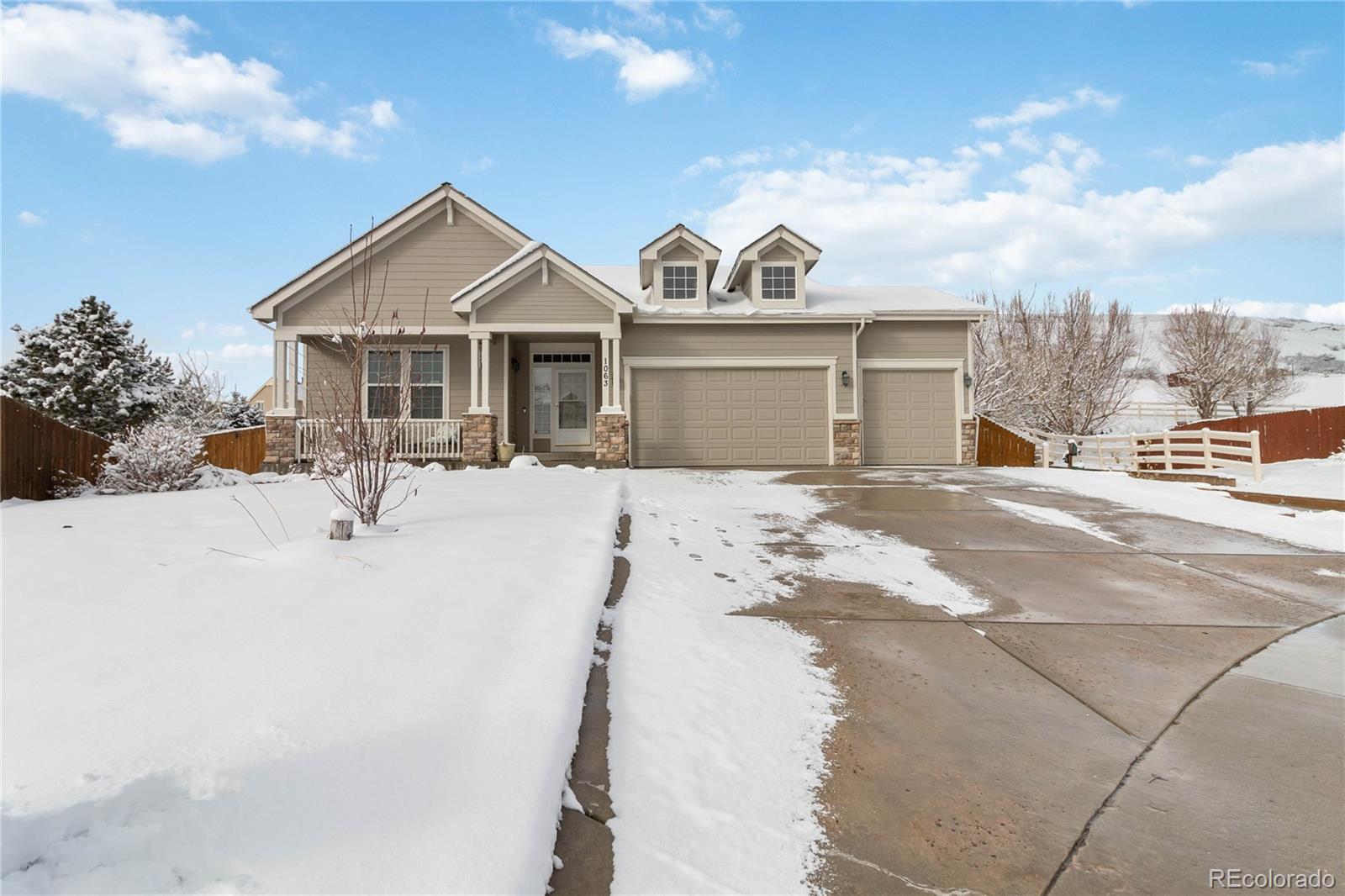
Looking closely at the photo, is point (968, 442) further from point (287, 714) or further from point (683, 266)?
point (287, 714)

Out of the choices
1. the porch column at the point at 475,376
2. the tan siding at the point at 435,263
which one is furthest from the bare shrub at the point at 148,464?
the tan siding at the point at 435,263

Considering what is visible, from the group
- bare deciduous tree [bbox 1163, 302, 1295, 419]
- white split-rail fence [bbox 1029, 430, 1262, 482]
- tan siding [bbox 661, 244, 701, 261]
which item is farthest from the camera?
bare deciduous tree [bbox 1163, 302, 1295, 419]

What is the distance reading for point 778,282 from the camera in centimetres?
1457

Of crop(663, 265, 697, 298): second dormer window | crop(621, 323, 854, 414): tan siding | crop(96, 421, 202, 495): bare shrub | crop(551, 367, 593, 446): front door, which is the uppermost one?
crop(663, 265, 697, 298): second dormer window

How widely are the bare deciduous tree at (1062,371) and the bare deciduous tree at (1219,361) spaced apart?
21.4ft

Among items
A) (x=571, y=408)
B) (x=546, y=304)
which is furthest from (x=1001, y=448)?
(x=546, y=304)

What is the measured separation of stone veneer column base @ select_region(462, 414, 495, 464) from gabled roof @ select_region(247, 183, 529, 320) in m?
4.22

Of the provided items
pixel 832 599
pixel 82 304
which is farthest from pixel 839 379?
pixel 82 304

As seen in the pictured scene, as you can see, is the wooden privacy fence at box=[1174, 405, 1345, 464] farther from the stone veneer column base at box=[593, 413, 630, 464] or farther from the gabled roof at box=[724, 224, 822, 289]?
the stone veneer column base at box=[593, 413, 630, 464]

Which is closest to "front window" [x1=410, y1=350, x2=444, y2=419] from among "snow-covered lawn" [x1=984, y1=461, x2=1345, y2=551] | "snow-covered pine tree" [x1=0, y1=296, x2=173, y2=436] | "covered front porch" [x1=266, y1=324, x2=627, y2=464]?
"covered front porch" [x1=266, y1=324, x2=627, y2=464]

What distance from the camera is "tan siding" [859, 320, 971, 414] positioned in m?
14.4

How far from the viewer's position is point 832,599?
4145 mm

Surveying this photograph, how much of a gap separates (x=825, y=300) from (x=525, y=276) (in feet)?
24.6

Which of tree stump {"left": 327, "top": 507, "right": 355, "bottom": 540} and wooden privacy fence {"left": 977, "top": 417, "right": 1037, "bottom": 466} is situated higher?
wooden privacy fence {"left": 977, "top": 417, "right": 1037, "bottom": 466}
